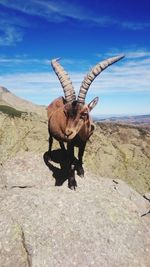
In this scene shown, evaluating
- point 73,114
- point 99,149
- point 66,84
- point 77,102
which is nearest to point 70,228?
point 73,114

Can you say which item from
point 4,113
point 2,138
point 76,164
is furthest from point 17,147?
point 76,164

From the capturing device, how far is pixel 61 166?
20.6 metres

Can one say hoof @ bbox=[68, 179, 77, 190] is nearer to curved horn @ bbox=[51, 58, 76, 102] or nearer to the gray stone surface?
the gray stone surface

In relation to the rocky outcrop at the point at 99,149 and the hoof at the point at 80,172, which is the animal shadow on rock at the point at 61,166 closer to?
the hoof at the point at 80,172

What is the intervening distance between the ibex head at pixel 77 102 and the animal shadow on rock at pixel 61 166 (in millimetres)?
3480

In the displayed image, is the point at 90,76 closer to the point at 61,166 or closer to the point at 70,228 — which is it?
the point at 70,228

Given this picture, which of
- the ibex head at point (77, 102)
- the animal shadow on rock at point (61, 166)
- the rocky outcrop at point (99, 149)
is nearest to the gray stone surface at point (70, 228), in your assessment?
the animal shadow on rock at point (61, 166)

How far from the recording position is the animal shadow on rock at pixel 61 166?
1888cm

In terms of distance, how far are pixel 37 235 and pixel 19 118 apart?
26634 millimetres

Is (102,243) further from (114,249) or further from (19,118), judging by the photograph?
(19,118)

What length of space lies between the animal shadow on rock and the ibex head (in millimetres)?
3480

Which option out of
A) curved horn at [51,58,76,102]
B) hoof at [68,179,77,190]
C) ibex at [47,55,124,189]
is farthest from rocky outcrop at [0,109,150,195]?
curved horn at [51,58,76,102]

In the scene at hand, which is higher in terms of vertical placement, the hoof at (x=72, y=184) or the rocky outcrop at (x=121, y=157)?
the hoof at (x=72, y=184)

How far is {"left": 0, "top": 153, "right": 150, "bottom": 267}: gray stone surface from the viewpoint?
13.2m
